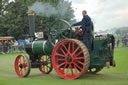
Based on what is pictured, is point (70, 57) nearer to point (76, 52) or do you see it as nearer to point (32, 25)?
point (76, 52)

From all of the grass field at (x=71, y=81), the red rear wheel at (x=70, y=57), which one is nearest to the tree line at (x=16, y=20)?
the grass field at (x=71, y=81)

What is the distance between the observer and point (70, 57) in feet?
21.2

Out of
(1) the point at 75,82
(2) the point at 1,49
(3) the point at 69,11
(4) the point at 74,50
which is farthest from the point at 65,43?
(2) the point at 1,49

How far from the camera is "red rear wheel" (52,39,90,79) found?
6203mm

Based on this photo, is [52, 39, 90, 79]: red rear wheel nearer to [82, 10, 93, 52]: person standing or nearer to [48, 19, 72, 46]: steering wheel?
[82, 10, 93, 52]: person standing

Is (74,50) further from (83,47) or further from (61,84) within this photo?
(61,84)

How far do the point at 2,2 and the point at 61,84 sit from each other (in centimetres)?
3973

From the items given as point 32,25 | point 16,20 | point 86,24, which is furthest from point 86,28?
point 16,20

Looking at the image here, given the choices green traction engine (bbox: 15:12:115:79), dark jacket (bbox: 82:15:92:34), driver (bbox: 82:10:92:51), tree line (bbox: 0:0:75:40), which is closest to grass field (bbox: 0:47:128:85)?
green traction engine (bbox: 15:12:115:79)

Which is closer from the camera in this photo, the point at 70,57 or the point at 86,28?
the point at 70,57

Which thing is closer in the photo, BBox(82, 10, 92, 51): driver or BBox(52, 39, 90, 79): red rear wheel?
BBox(52, 39, 90, 79): red rear wheel

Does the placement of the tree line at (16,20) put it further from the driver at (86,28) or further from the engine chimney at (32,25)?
the driver at (86,28)

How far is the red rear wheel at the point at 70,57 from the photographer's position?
6.20 meters

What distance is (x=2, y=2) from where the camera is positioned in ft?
141
